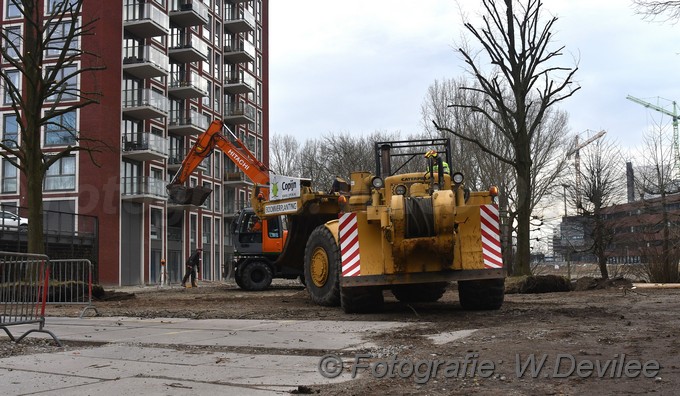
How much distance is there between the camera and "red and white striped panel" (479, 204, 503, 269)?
35.7ft

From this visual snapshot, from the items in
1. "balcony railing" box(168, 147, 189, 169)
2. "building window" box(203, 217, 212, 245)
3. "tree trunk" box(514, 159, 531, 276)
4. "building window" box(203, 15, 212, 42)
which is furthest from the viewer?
"building window" box(203, 15, 212, 42)

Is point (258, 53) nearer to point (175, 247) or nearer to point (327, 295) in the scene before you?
point (175, 247)

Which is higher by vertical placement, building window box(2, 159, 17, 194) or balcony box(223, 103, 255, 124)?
balcony box(223, 103, 255, 124)

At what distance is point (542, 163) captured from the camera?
136 feet

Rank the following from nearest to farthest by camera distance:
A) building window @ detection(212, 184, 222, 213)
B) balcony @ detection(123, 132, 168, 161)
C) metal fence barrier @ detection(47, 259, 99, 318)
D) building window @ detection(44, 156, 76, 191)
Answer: metal fence barrier @ detection(47, 259, 99, 318) → building window @ detection(44, 156, 76, 191) → balcony @ detection(123, 132, 168, 161) → building window @ detection(212, 184, 222, 213)

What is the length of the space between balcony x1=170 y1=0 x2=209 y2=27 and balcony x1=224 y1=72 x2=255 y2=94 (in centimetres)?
871

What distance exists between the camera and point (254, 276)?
26.2m

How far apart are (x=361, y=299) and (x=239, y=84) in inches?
2163

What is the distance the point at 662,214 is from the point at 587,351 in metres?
24.9

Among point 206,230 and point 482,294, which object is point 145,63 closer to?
point 206,230

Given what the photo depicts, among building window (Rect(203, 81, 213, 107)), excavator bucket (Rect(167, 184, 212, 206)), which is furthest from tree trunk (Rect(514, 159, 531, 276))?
building window (Rect(203, 81, 213, 107))

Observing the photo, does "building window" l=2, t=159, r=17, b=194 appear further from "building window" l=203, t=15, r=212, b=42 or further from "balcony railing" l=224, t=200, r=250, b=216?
"building window" l=203, t=15, r=212, b=42

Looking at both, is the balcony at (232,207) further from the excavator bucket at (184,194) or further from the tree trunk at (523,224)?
the tree trunk at (523,224)

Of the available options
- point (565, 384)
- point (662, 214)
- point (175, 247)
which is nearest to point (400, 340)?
point (565, 384)
